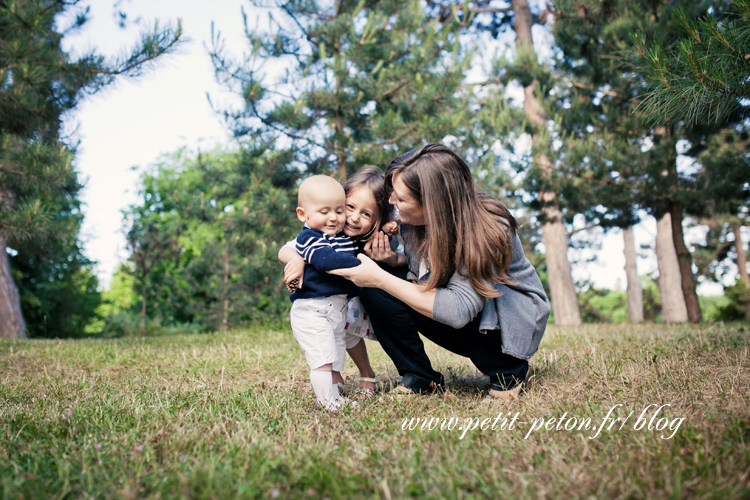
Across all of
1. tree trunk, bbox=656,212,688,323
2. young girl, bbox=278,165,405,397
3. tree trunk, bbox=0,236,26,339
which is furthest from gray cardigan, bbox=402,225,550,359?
tree trunk, bbox=656,212,688,323

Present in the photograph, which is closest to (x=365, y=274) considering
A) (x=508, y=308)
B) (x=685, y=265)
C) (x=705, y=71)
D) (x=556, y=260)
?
(x=508, y=308)

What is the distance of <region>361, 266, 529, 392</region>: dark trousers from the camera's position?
8.48 feet

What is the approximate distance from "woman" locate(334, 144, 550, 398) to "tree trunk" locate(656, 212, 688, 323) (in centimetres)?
1014

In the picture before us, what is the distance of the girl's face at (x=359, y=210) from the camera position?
2662 mm

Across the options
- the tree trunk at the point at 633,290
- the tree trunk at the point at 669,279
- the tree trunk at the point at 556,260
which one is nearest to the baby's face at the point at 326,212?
the tree trunk at the point at 556,260

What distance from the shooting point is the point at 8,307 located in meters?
8.08

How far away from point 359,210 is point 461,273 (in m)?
0.65

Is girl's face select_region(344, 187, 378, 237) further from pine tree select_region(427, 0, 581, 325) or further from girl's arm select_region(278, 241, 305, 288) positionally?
pine tree select_region(427, 0, 581, 325)

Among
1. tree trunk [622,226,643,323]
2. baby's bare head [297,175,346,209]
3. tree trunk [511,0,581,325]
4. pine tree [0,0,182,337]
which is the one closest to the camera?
baby's bare head [297,175,346,209]

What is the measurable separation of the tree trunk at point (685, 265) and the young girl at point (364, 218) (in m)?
5.92

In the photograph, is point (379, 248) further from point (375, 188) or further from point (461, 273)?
point (461, 273)

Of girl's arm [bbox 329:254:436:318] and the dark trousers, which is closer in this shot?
girl's arm [bbox 329:254:436:318]

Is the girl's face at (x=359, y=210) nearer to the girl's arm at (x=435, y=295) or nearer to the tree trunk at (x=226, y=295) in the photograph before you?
the girl's arm at (x=435, y=295)

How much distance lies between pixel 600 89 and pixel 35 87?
27.1 feet
